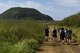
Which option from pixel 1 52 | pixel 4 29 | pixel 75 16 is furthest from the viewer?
pixel 75 16

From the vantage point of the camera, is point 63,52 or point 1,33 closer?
point 63,52

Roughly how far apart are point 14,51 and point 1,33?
8.71 m

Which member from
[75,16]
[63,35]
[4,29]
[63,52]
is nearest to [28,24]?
[63,35]

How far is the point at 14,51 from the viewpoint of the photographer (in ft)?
74.4

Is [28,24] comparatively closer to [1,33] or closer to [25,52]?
[1,33]

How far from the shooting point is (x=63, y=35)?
38.0 metres

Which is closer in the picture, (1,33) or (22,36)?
(1,33)

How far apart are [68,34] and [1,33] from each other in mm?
8713

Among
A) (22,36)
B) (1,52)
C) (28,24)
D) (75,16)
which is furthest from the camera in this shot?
(75,16)

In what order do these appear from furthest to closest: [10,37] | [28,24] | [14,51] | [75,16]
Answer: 1. [75,16]
2. [28,24]
3. [10,37]
4. [14,51]

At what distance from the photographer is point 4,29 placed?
32781 mm

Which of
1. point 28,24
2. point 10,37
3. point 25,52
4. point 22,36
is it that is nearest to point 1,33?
point 10,37

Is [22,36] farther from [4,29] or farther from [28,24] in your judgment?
[28,24]

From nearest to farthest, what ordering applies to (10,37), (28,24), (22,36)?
(10,37) → (22,36) → (28,24)
